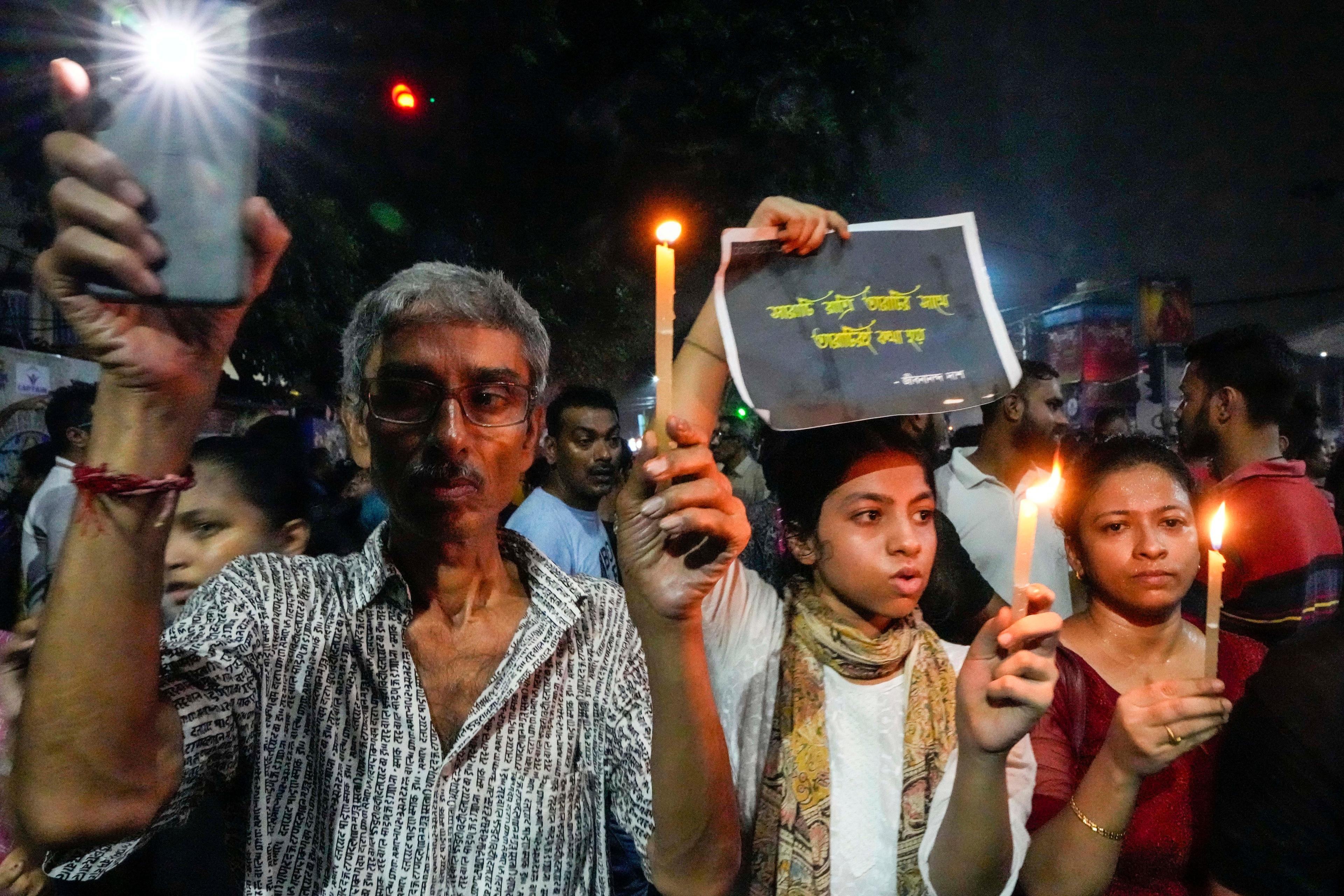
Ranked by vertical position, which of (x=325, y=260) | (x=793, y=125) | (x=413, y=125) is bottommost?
(x=325, y=260)

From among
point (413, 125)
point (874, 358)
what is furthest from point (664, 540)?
point (413, 125)

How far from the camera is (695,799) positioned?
1389 millimetres

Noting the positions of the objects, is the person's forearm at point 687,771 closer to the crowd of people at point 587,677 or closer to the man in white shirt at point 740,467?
the crowd of people at point 587,677

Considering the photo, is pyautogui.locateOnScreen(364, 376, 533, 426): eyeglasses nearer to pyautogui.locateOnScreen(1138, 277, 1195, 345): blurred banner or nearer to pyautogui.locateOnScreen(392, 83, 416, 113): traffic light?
pyautogui.locateOnScreen(392, 83, 416, 113): traffic light

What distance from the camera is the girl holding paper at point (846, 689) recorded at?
5.57 feet

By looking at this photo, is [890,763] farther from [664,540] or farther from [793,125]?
[793,125]

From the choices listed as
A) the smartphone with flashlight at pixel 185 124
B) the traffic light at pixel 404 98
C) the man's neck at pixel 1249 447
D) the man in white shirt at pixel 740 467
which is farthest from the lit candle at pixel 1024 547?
the man in white shirt at pixel 740 467

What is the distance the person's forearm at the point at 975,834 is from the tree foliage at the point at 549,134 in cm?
572

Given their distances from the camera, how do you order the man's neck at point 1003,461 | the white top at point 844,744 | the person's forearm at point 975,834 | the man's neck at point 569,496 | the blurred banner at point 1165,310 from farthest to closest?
the blurred banner at point 1165,310, the man's neck at point 569,496, the man's neck at point 1003,461, the white top at point 844,744, the person's forearm at point 975,834

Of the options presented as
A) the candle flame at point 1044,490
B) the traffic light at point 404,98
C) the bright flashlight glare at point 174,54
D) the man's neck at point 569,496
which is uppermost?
the traffic light at point 404,98

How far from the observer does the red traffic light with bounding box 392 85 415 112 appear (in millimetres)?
6461

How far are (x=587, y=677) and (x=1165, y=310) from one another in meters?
23.6

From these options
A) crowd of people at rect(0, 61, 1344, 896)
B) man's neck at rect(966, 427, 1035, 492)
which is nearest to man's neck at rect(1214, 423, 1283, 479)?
man's neck at rect(966, 427, 1035, 492)

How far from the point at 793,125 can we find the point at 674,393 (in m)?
7.33
